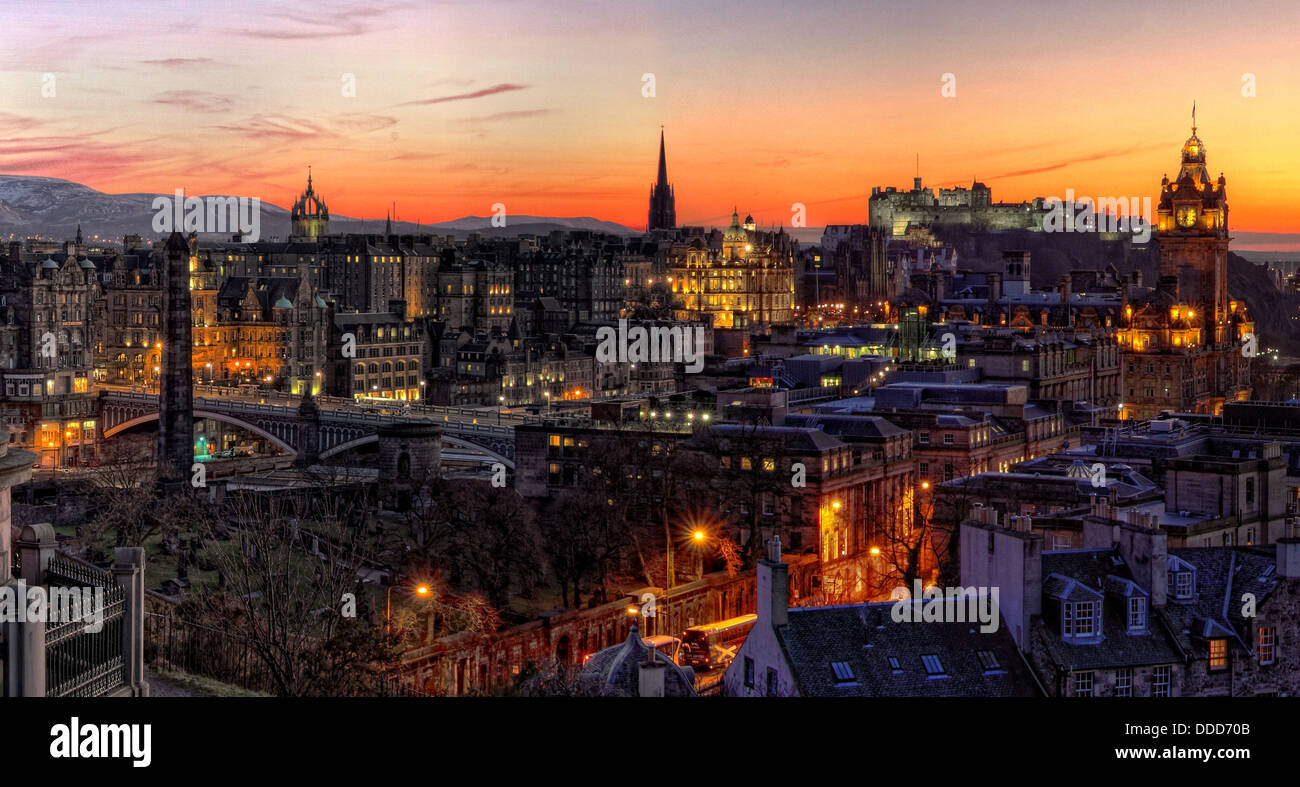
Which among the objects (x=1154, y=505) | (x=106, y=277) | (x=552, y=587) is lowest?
(x=552, y=587)

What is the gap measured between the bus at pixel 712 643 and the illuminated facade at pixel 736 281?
9753cm

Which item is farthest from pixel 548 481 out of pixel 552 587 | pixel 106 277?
pixel 106 277

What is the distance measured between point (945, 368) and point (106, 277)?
46.1 metres

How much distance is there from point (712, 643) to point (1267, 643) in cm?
909

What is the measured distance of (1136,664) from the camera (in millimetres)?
19125

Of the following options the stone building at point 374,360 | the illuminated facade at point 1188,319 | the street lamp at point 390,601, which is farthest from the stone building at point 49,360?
the illuminated facade at point 1188,319

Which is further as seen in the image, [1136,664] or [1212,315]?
[1212,315]

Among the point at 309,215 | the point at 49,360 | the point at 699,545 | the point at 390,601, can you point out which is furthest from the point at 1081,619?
the point at 309,215

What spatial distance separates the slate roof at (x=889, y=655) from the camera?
1834cm

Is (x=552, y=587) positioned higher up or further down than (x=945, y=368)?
further down

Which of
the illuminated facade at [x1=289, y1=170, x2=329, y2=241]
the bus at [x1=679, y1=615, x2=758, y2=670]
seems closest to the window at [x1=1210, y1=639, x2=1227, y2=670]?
the bus at [x1=679, y1=615, x2=758, y2=670]

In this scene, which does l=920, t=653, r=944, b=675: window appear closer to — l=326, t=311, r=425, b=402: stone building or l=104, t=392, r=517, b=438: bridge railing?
l=104, t=392, r=517, b=438: bridge railing

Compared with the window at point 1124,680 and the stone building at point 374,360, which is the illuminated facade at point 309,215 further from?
the window at point 1124,680
